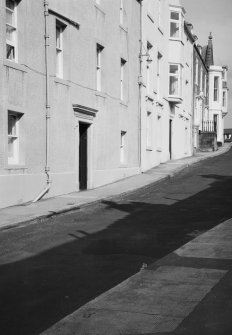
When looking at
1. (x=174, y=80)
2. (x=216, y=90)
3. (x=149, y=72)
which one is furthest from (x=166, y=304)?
(x=216, y=90)

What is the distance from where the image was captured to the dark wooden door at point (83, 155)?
62.9 ft

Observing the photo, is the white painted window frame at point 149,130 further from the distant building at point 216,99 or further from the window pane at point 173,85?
the distant building at point 216,99

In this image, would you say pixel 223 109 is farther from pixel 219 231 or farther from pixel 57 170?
pixel 219 231

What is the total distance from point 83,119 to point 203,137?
26.5 m

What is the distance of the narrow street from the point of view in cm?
548

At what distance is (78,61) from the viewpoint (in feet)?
58.9

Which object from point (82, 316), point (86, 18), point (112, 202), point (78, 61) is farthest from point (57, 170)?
point (82, 316)

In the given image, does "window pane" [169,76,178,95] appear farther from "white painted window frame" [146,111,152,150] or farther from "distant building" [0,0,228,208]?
"white painted window frame" [146,111,152,150]

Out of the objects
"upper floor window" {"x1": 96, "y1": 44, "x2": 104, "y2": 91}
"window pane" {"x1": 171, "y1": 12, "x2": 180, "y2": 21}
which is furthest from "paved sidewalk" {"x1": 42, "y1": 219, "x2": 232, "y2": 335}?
"window pane" {"x1": 171, "y1": 12, "x2": 180, "y2": 21}

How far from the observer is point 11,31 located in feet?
47.4

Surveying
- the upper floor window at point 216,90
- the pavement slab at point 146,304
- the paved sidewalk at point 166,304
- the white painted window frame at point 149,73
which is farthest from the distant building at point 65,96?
the upper floor window at point 216,90

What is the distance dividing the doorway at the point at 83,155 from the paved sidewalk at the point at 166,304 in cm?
1163

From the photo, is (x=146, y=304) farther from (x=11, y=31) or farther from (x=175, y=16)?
(x=175, y=16)

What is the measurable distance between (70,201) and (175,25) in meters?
20.4
